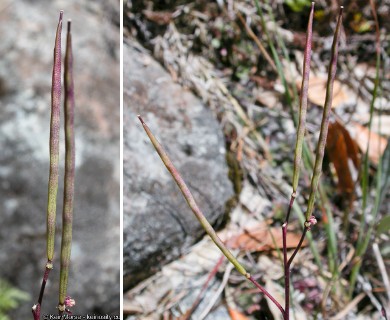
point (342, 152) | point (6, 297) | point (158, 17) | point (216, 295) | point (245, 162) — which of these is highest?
point (158, 17)

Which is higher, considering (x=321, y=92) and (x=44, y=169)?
(x=321, y=92)

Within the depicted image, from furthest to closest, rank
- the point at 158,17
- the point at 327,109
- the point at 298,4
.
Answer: the point at 298,4
the point at 158,17
the point at 327,109

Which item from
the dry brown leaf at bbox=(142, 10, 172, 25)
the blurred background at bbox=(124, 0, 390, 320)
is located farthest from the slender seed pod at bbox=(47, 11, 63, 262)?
the dry brown leaf at bbox=(142, 10, 172, 25)

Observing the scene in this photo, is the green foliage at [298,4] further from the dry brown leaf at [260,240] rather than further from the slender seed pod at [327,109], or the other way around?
the slender seed pod at [327,109]

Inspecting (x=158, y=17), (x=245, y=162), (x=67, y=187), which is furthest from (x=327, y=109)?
(x=158, y=17)

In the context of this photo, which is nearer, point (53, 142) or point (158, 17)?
point (53, 142)

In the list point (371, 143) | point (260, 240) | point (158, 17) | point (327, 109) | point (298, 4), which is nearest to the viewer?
point (327, 109)

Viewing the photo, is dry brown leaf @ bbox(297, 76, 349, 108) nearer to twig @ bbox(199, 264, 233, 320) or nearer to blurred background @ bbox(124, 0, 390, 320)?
blurred background @ bbox(124, 0, 390, 320)

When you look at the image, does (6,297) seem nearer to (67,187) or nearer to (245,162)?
(245,162)
